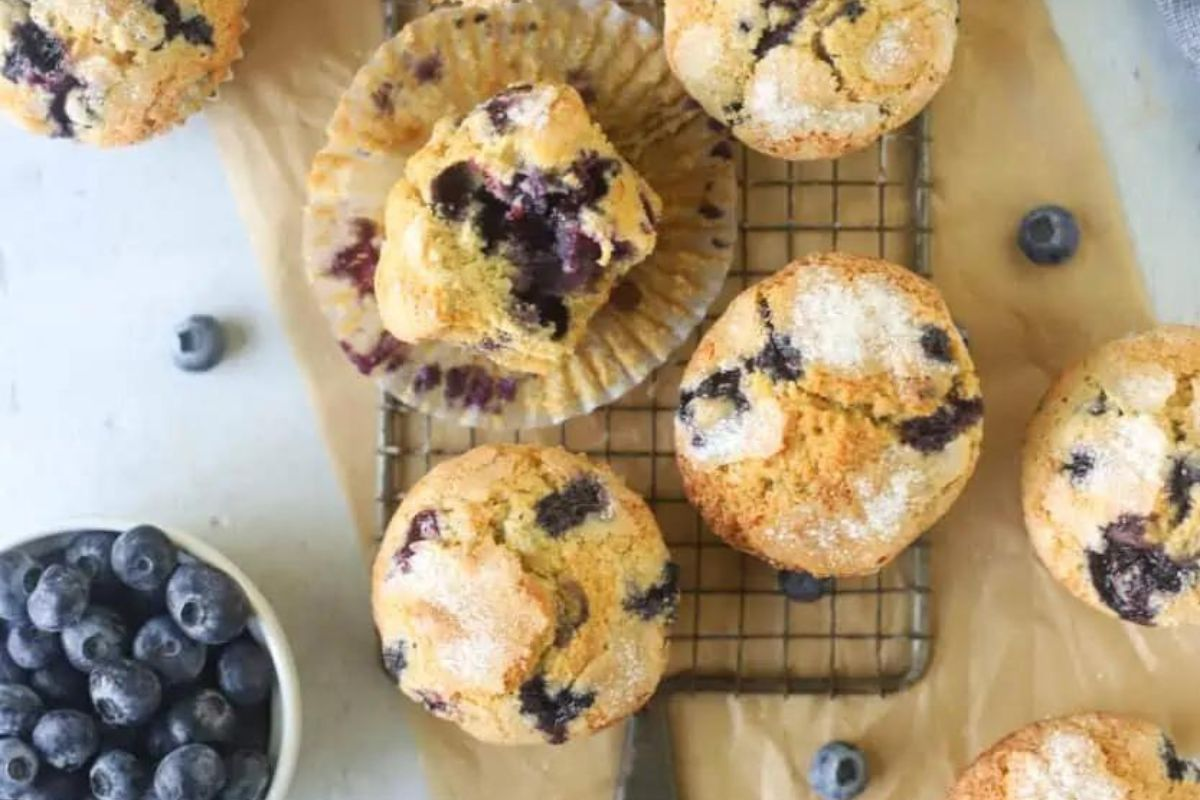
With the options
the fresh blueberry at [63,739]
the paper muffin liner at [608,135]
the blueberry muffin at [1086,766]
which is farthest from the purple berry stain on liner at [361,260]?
the blueberry muffin at [1086,766]

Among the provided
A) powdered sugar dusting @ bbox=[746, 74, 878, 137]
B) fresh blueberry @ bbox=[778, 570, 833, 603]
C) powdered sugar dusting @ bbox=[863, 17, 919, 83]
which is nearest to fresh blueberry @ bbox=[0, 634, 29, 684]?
fresh blueberry @ bbox=[778, 570, 833, 603]

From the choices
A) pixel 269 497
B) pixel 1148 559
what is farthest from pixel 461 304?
pixel 1148 559

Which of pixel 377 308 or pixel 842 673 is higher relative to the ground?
pixel 377 308

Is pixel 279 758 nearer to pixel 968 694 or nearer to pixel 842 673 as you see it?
pixel 842 673

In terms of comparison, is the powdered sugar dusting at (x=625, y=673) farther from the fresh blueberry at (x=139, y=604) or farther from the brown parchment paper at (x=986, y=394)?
the fresh blueberry at (x=139, y=604)

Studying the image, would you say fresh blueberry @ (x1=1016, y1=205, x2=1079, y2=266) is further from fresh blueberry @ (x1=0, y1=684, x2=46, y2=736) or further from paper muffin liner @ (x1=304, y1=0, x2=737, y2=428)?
fresh blueberry @ (x1=0, y1=684, x2=46, y2=736)

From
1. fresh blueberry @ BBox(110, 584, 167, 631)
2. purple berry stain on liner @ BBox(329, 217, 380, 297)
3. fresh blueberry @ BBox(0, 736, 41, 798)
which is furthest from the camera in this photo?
purple berry stain on liner @ BBox(329, 217, 380, 297)

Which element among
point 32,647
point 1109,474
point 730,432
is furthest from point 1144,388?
point 32,647
